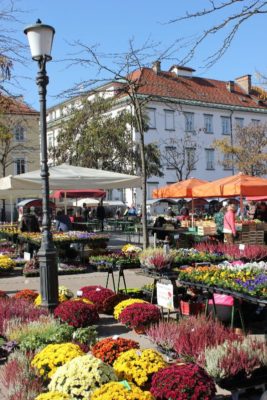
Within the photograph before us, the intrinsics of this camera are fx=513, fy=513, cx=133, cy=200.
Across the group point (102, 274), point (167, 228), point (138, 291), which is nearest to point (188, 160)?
point (167, 228)

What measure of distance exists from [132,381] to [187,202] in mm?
40124

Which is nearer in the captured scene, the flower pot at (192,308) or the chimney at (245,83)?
the flower pot at (192,308)

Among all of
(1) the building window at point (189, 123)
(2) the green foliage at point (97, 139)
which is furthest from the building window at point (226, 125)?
(2) the green foliage at point (97, 139)

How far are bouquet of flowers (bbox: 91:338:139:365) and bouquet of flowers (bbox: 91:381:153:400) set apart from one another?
114 cm

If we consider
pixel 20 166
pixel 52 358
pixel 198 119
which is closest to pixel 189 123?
pixel 198 119

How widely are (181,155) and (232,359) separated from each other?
46193mm

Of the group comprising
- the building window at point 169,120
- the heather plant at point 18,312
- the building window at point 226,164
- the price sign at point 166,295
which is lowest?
the heather plant at point 18,312

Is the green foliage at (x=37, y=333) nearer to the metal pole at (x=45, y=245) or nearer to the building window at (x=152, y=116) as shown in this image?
the metal pole at (x=45, y=245)

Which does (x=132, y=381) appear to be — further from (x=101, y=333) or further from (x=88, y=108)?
(x=88, y=108)

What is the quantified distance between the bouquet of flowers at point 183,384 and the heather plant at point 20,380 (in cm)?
93

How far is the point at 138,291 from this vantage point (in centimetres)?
888

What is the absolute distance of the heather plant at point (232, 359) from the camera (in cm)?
414

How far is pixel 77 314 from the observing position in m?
6.64

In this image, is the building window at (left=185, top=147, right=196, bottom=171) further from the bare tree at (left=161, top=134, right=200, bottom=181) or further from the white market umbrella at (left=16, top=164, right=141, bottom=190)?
the white market umbrella at (left=16, top=164, right=141, bottom=190)
